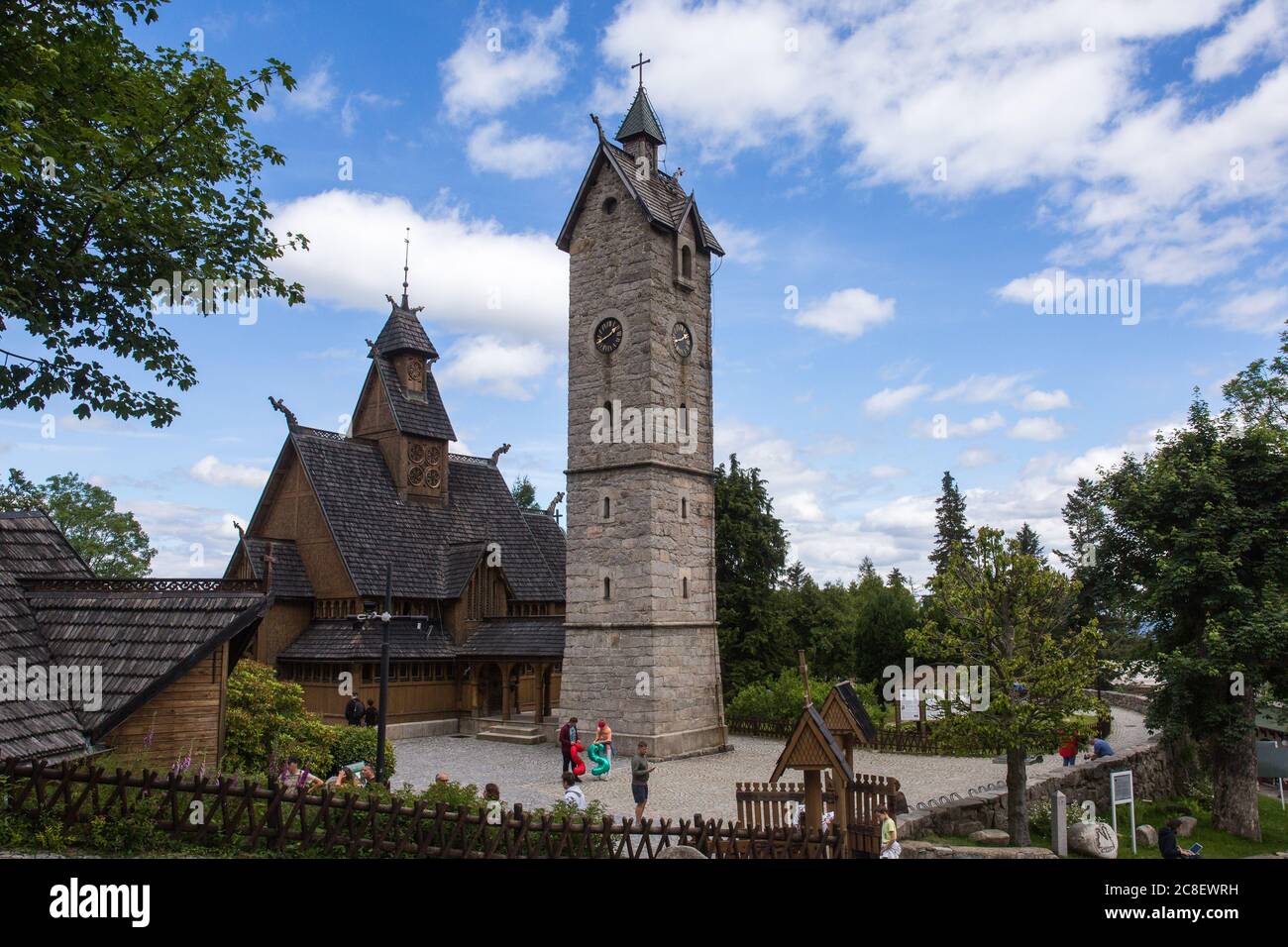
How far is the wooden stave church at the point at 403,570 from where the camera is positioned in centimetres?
2898

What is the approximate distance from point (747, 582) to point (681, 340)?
12003 mm

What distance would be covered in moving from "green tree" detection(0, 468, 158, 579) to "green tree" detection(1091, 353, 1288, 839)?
42732mm

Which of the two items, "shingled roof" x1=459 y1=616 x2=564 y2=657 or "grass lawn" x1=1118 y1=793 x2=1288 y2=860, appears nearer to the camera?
"grass lawn" x1=1118 y1=793 x2=1288 y2=860

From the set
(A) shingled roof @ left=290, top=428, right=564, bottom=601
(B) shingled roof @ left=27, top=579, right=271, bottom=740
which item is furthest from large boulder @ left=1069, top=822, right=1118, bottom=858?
(A) shingled roof @ left=290, top=428, right=564, bottom=601

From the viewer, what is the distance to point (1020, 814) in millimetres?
15680

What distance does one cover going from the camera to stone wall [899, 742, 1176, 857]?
1588 cm

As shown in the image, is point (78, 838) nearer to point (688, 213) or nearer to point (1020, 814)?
point (1020, 814)

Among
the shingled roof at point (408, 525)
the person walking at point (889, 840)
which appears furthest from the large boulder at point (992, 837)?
the shingled roof at point (408, 525)

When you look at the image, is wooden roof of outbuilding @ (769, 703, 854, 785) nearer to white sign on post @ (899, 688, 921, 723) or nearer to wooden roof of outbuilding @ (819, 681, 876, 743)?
wooden roof of outbuilding @ (819, 681, 876, 743)

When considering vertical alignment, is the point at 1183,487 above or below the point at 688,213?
below

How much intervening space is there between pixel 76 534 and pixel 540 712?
27.3 meters

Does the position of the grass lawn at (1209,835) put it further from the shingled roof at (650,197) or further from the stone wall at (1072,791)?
the shingled roof at (650,197)
